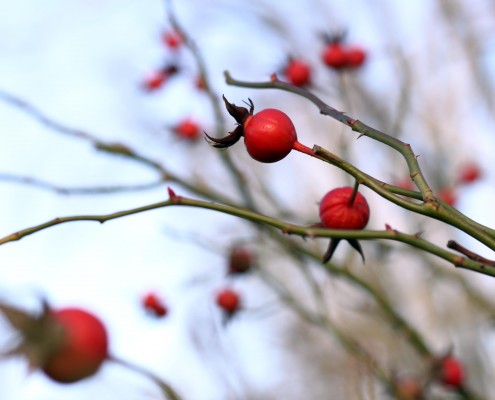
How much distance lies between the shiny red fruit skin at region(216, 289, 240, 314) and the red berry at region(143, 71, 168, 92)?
876 mm

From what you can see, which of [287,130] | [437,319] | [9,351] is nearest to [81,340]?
[9,351]

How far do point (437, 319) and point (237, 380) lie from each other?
2654mm

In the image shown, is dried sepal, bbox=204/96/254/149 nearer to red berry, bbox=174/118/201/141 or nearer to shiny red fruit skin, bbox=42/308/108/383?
shiny red fruit skin, bbox=42/308/108/383

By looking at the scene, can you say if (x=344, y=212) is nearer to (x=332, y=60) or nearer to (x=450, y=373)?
(x=450, y=373)

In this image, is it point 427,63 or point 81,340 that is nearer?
point 81,340

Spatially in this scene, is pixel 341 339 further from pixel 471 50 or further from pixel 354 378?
pixel 471 50

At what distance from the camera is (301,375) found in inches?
314

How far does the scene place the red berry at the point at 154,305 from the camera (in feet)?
7.65

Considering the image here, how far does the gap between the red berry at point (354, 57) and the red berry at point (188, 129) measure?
604 mm

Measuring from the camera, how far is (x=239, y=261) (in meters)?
2.28

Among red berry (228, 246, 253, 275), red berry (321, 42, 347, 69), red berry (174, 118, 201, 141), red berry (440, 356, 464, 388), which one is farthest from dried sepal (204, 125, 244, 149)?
red berry (174, 118, 201, 141)

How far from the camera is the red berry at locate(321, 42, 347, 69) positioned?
7.91 ft

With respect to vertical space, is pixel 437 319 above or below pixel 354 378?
above

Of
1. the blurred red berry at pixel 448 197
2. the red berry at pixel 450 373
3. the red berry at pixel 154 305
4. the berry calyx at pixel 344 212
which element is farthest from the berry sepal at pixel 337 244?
the blurred red berry at pixel 448 197
